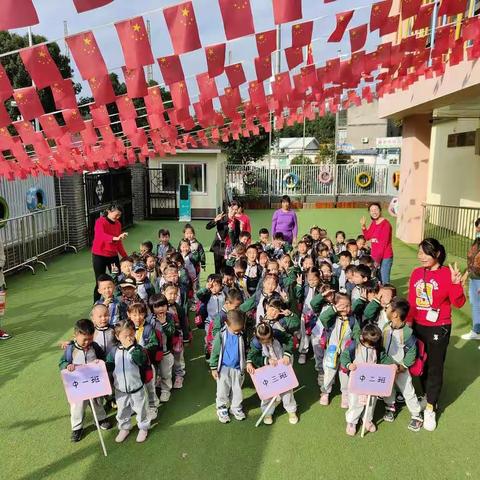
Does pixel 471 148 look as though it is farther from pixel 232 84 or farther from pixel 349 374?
pixel 349 374

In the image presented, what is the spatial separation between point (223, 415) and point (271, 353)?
0.69 meters

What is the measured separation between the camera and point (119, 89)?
23.0 metres

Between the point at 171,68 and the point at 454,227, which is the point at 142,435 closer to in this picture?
the point at 171,68

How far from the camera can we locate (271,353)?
365 centimetres

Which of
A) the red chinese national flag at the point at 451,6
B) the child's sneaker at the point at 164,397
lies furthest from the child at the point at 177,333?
the red chinese national flag at the point at 451,6

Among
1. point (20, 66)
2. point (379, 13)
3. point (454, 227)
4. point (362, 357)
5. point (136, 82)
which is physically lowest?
point (362, 357)

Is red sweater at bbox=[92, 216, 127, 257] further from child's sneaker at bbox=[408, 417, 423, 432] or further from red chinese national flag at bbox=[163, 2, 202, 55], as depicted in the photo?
child's sneaker at bbox=[408, 417, 423, 432]

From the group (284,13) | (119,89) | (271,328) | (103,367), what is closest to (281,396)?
(271,328)

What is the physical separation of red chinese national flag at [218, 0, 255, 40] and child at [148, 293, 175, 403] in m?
2.31

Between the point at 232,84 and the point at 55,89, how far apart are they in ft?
6.55

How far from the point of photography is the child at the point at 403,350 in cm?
351

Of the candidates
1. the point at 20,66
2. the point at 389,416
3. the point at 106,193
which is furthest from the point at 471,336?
the point at 20,66

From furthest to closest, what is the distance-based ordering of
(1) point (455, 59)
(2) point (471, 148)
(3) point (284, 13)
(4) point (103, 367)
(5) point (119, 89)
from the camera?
(5) point (119, 89), (2) point (471, 148), (1) point (455, 59), (4) point (103, 367), (3) point (284, 13)

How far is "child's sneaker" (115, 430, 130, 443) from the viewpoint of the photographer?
3443 millimetres
